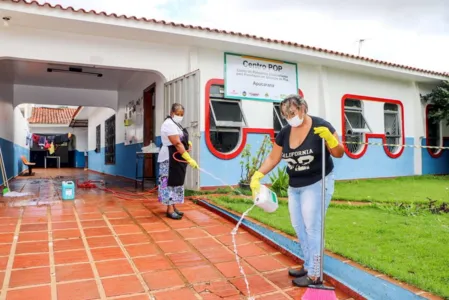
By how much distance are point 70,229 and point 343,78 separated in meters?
7.39

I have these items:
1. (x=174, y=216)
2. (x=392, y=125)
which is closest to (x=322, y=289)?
(x=174, y=216)

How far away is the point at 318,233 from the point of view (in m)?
2.46

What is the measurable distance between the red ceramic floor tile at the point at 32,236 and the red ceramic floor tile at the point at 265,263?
2.06 meters

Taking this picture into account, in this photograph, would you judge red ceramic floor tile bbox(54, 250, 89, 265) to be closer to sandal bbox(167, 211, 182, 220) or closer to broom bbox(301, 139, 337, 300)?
sandal bbox(167, 211, 182, 220)

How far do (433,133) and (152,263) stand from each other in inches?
424

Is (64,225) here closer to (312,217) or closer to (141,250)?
(141,250)

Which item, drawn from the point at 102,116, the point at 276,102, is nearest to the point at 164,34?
the point at 276,102

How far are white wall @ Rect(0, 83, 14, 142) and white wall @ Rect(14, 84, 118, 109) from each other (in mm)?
604

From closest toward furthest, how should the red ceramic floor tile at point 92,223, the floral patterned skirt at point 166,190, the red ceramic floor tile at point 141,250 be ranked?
1. the red ceramic floor tile at point 141,250
2. the red ceramic floor tile at point 92,223
3. the floral patterned skirt at point 166,190

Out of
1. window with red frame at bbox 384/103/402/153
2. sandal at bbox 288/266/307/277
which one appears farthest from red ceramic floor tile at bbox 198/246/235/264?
window with red frame at bbox 384/103/402/153

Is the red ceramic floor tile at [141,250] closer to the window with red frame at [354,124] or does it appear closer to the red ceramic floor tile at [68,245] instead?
the red ceramic floor tile at [68,245]

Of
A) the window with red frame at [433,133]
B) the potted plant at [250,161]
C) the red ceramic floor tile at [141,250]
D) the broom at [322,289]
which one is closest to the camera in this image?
the broom at [322,289]

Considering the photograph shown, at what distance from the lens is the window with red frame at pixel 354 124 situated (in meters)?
8.99

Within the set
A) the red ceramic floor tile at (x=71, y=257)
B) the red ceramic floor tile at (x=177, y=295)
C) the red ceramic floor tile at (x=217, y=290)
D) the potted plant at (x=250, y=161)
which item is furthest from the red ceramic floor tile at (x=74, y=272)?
the potted plant at (x=250, y=161)
